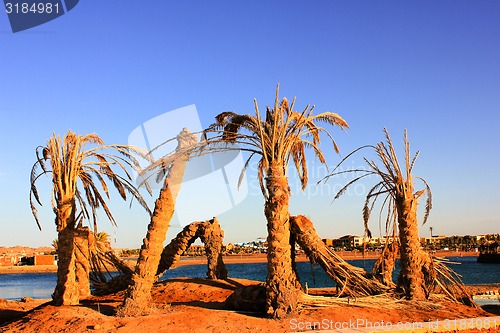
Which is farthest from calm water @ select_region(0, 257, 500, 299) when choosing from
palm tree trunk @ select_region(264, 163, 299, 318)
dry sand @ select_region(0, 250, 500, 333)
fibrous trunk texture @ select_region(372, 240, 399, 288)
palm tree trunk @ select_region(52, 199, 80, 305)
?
palm tree trunk @ select_region(52, 199, 80, 305)

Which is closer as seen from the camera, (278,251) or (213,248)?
(278,251)

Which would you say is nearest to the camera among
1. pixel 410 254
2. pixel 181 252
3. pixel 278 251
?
pixel 278 251

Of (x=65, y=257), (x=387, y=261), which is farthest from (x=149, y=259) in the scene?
(x=387, y=261)

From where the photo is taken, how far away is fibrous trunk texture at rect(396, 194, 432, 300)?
512 inches

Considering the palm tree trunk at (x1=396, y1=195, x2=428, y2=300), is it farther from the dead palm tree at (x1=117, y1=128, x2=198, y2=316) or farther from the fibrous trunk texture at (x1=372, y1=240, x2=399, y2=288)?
the dead palm tree at (x1=117, y1=128, x2=198, y2=316)

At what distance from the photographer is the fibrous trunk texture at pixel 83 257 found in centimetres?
1483

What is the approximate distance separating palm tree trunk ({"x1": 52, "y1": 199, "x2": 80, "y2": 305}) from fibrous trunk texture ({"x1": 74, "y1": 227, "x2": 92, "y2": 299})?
4.91 feet

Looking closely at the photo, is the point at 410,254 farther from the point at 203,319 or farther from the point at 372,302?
the point at 203,319

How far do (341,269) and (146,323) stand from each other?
573 centimetres

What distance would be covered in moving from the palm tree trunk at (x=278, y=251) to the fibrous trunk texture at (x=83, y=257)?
677 centimetres

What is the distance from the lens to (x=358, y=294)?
12789 mm

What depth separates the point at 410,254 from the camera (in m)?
13.2

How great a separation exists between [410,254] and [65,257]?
9809 mm

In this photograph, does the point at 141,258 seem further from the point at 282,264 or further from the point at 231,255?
the point at 231,255
